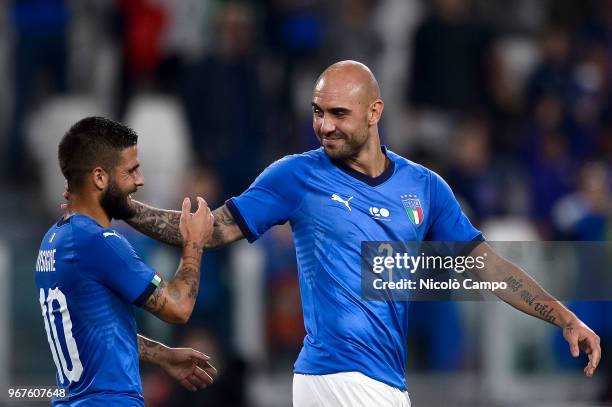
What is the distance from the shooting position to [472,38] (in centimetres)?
1341

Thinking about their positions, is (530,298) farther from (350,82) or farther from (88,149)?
(88,149)

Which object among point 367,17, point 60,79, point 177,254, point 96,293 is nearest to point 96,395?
point 96,293

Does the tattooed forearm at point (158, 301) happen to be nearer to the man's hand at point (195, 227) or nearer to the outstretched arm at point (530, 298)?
the man's hand at point (195, 227)

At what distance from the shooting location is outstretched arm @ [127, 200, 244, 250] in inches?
271

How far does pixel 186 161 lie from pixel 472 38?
3.14 meters

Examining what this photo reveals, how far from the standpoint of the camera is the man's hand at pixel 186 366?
6.84 meters

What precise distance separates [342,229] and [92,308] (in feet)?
4.64

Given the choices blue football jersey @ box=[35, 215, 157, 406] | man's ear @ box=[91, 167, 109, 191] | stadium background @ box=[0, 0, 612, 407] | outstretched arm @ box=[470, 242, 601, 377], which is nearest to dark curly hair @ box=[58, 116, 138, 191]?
man's ear @ box=[91, 167, 109, 191]

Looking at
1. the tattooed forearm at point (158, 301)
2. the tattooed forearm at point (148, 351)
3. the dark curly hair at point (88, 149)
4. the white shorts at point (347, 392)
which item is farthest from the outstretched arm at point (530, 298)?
the dark curly hair at point (88, 149)

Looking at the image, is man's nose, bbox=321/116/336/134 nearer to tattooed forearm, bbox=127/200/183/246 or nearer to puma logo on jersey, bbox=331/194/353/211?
puma logo on jersey, bbox=331/194/353/211

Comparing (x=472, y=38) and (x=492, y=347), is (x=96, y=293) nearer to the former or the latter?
(x=492, y=347)

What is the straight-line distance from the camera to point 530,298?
7.18 m

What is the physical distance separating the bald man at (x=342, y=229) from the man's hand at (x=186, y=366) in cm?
48

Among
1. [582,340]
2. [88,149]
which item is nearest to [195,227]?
[88,149]
